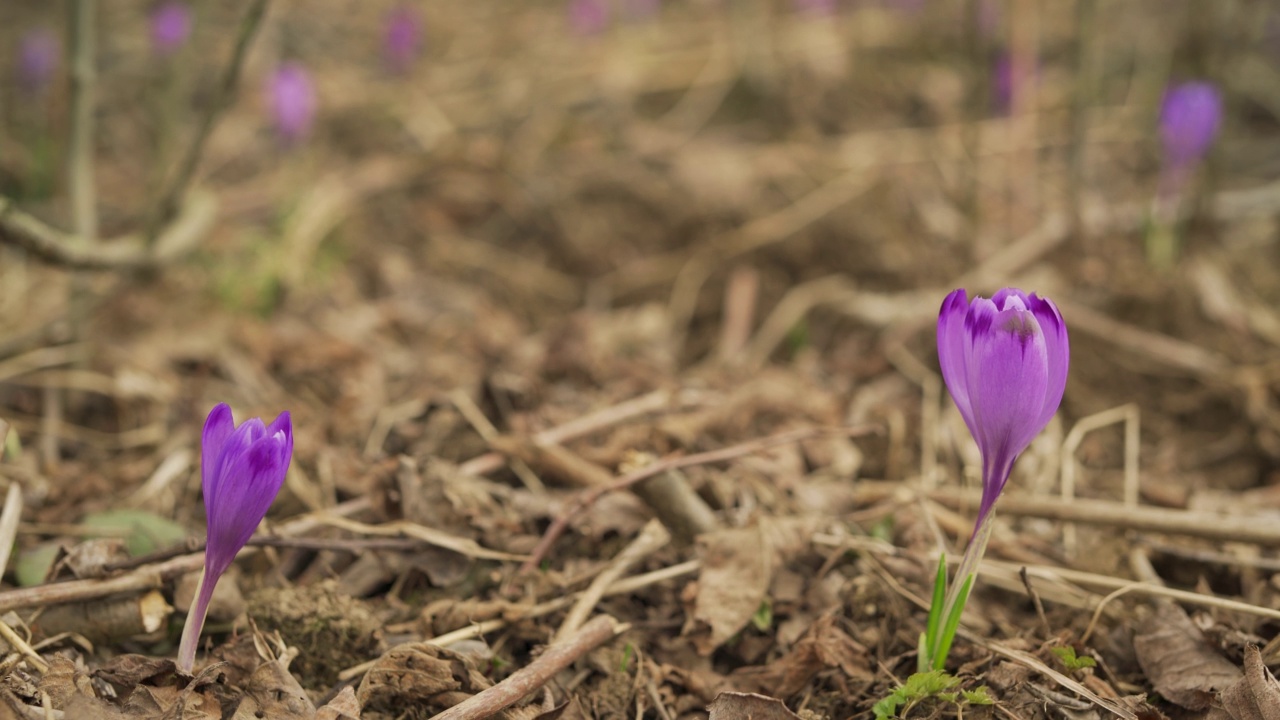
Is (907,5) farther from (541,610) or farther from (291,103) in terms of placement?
(541,610)

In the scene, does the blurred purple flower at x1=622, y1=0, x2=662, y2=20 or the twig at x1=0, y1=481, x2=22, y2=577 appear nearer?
the twig at x1=0, y1=481, x2=22, y2=577

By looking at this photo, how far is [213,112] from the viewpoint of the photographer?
7.32ft

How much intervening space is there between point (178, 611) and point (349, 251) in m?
2.13

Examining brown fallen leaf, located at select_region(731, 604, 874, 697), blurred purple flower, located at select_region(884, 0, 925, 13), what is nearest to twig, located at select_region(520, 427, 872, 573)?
brown fallen leaf, located at select_region(731, 604, 874, 697)

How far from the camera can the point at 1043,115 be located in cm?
446

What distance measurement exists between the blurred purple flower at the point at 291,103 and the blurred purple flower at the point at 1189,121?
289 cm

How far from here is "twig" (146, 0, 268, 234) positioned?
209 cm

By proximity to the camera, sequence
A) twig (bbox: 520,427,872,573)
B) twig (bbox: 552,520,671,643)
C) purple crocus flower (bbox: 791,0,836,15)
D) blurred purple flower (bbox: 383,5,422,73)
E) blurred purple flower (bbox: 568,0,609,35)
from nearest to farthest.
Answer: twig (bbox: 552,520,671,643), twig (bbox: 520,427,872,573), blurred purple flower (bbox: 383,5,422,73), blurred purple flower (bbox: 568,0,609,35), purple crocus flower (bbox: 791,0,836,15)

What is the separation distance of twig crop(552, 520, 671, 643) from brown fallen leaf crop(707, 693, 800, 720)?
0.26 meters

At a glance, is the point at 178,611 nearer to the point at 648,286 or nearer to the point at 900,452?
the point at 900,452

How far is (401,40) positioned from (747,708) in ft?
12.6

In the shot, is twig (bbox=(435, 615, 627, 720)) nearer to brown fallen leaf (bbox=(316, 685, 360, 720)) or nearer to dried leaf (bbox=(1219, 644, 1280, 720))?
brown fallen leaf (bbox=(316, 685, 360, 720))

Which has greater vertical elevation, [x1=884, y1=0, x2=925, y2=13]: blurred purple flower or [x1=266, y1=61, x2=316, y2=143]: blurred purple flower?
[x1=266, y1=61, x2=316, y2=143]: blurred purple flower

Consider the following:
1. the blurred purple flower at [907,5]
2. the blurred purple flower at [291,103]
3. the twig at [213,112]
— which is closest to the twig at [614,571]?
the twig at [213,112]
